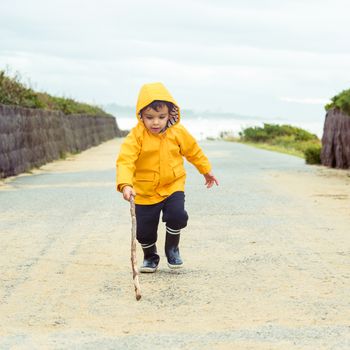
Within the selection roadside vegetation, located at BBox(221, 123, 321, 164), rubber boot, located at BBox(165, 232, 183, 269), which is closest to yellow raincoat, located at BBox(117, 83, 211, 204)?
rubber boot, located at BBox(165, 232, 183, 269)

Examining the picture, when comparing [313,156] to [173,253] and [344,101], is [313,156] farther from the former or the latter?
[173,253]

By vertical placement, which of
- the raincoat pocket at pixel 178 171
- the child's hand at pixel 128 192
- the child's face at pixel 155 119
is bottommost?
the child's hand at pixel 128 192

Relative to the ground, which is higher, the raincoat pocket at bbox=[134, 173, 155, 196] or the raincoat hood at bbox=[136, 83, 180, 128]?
the raincoat hood at bbox=[136, 83, 180, 128]

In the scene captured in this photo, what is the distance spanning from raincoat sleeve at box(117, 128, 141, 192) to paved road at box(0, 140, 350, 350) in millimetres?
739

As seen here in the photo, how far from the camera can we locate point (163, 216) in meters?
6.06

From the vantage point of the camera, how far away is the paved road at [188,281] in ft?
14.3

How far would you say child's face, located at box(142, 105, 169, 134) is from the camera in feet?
19.3

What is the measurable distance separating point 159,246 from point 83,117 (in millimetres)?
25953

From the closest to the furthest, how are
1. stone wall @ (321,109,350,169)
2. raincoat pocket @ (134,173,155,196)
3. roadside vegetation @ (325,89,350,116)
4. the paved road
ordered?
the paved road → raincoat pocket @ (134,173,155,196) → roadside vegetation @ (325,89,350,116) → stone wall @ (321,109,350,169)

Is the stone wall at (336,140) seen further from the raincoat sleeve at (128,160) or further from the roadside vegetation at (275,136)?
the roadside vegetation at (275,136)

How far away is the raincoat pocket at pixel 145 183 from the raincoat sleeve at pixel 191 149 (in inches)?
14.1

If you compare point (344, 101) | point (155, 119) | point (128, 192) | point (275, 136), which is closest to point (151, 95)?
point (155, 119)

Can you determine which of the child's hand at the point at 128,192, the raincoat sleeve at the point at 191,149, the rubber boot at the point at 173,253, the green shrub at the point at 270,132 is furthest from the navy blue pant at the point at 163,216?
the green shrub at the point at 270,132

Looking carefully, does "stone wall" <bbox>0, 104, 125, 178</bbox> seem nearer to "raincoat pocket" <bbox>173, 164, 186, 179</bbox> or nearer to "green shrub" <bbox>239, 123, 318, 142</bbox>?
"raincoat pocket" <bbox>173, 164, 186, 179</bbox>
